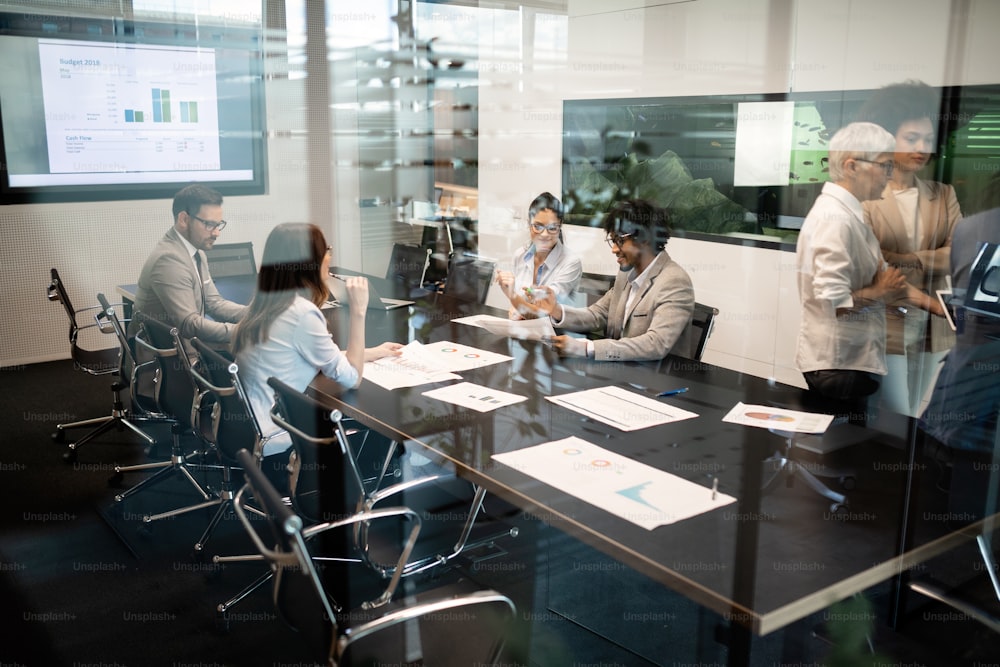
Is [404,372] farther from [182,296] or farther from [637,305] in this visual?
[637,305]

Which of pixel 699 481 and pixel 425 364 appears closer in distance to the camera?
pixel 699 481

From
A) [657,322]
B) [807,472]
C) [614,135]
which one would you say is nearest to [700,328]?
[657,322]

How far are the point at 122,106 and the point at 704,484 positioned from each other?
1975 millimetres

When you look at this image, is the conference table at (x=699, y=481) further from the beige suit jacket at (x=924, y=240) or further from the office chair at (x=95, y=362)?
the beige suit jacket at (x=924, y=240)

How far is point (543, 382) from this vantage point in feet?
8.92

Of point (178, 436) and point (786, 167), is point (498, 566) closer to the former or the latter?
point (178, 436)

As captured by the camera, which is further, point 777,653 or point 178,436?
point 178,436

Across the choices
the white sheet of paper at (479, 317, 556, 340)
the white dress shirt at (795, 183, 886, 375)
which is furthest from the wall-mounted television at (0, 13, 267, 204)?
the white dress shirt at (795, 183, 886, 375)

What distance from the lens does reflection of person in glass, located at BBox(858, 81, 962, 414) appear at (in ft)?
10.6

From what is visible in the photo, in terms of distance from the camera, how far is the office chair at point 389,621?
5.65 feet

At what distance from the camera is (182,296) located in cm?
286

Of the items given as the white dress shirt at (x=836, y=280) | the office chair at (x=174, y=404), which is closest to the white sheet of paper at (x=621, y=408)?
the white dress shirt at (x=836, y=280)

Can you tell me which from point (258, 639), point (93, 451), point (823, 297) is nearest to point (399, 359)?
point (258, 639)

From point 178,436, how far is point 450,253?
4.68 feet
